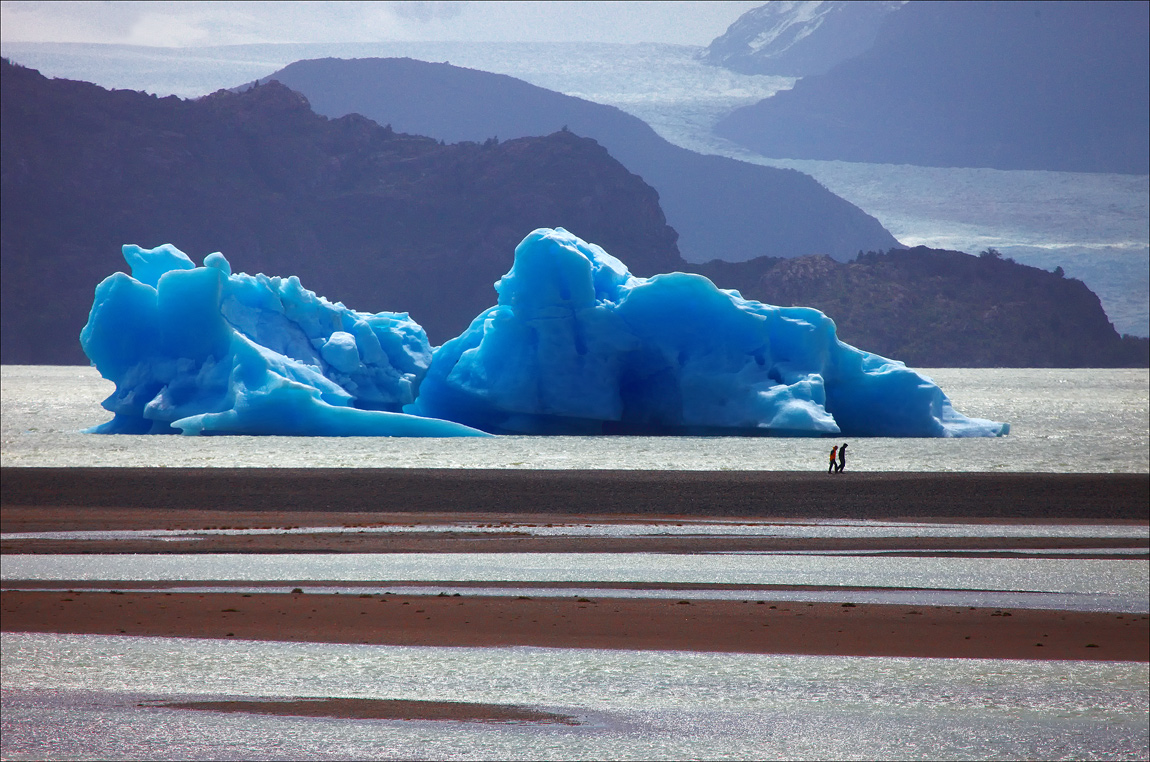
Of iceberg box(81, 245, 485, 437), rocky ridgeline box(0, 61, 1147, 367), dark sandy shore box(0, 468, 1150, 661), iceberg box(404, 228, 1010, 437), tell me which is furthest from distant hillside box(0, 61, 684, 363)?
dark sandy shore box(0, 468, 1150, 661)

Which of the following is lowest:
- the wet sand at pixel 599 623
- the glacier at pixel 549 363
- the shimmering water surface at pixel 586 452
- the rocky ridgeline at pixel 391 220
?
the shimmering water surface at pixel 586 452

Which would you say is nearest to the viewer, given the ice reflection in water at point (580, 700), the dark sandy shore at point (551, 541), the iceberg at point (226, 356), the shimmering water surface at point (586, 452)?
the ice reflection in water at point (580, 700)

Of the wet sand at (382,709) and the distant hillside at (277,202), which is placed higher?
the distant hillside at (277,202)

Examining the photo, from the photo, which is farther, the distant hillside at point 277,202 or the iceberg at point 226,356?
the distant hillside at point 277,202

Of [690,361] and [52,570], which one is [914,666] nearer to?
[52,570]

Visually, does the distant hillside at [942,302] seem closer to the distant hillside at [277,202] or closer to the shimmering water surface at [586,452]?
the distant hillside at [277,202]

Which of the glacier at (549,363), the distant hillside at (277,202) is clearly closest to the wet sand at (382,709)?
the glacier at (549,363)

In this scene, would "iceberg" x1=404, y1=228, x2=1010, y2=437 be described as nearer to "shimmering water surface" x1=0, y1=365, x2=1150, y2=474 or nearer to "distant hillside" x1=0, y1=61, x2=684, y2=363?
"shimmering water surface" x1=0, y1=365, x2=1150, y2=474

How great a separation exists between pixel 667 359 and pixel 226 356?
7.92 meters

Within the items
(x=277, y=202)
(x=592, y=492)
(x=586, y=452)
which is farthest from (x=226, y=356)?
(x=277, y=202)

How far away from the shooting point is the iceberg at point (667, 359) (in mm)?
19609

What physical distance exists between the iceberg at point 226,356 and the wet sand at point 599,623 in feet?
40.5

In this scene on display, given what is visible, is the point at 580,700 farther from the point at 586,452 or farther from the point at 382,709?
the point at 586,452

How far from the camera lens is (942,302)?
10375cm
